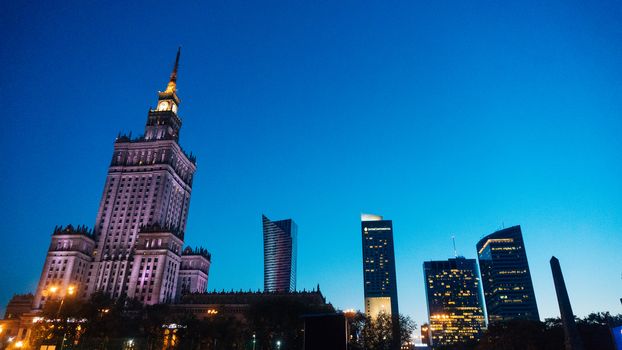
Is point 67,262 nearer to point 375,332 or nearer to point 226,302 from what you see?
point 226,302

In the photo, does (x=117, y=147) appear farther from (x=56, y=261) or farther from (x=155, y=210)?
(x=56, y=261)

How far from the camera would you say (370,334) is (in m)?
108

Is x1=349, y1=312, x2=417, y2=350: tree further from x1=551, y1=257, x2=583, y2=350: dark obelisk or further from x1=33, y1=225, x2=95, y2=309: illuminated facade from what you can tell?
x1=33, y1=225, x2=95, y2=309: illuminated facade

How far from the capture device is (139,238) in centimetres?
15275

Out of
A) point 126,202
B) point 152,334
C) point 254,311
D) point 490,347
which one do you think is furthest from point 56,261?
point 490,347

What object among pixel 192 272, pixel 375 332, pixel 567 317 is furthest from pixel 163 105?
pixel 567 317

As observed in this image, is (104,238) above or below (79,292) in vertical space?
above

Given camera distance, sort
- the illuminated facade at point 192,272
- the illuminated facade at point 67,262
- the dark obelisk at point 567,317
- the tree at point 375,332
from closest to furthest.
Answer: the dark obelisk at point 567,317 → the tree at point 375,332 → the illuminated facade at point 67,262 → the illuminated facade at point 192,272

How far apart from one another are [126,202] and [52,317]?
7634 centimetres

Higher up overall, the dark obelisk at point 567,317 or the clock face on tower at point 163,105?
the clock face on tower at point 163,105

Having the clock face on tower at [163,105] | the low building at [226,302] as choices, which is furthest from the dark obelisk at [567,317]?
the clock face on tower at [163,105]

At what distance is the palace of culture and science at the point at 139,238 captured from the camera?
5797 inches

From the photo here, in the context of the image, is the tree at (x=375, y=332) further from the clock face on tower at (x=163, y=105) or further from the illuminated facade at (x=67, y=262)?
the clock face on tower at (x=163, y=105)

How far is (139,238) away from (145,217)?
1022 centimetres
